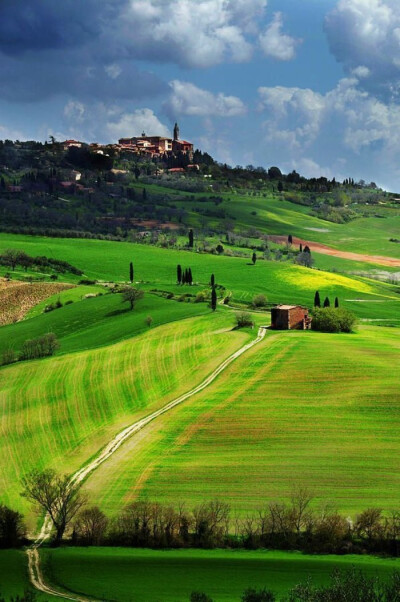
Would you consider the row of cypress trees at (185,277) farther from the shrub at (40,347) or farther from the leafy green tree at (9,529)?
Answer: the leafy green tree at (9,529)

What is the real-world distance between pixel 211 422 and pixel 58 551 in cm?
2379

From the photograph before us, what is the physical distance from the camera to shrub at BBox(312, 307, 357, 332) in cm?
10756

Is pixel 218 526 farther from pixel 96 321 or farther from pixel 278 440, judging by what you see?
pixel 96 321

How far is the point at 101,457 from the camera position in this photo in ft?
221

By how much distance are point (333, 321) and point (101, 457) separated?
47664 mm

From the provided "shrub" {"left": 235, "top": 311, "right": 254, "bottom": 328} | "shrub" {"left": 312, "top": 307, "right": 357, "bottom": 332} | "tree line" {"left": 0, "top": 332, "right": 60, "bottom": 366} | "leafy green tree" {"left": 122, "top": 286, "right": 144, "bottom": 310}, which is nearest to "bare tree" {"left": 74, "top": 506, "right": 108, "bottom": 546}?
"tree line" {"left": 0, "top": 332, "right": 60, "bottom": 366}

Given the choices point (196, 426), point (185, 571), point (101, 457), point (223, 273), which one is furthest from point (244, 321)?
point (185, 571)

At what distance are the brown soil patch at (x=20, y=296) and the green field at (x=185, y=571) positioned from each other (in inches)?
3437

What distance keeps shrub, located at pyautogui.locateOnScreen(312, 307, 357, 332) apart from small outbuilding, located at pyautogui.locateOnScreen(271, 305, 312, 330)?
1584mm

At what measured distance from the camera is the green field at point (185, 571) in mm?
44594

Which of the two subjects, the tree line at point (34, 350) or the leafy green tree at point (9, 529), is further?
the tree line at point (34, 350)

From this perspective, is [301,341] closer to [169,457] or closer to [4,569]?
[169,457]

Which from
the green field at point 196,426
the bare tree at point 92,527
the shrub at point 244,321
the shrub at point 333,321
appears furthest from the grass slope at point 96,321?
the bare tree at point 92,527

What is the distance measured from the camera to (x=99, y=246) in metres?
192
